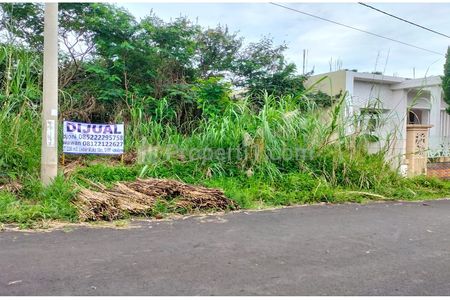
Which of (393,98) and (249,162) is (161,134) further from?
(393,98)

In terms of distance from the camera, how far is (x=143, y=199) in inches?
206

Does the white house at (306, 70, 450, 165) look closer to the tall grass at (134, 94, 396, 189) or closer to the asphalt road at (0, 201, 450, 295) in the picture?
the tall grass at (134, 94, 396, 189)

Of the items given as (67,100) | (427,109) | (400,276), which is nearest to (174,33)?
(67,100)

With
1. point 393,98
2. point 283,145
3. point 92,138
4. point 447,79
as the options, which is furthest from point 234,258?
point 393,98

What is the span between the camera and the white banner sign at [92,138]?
6.32 metres

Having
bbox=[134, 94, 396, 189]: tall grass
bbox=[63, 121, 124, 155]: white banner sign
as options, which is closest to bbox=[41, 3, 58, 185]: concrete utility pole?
bbox=[63, 121, 124, 155]: white banner sign

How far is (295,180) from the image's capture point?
6688 mm

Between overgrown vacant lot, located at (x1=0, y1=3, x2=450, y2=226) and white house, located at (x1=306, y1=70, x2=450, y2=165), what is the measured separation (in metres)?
0.51

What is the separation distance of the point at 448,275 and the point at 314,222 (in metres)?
2.01

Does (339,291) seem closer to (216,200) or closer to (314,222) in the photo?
(314,222)

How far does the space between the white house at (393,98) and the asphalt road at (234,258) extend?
3.15 metres

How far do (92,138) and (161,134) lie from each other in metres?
1.51

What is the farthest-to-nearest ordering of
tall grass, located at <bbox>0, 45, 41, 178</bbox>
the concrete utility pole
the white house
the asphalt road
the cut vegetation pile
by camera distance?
the white house, tall grass, located at <bbox>0, 45, 41, 178</bbox>, the concrete utility pole, the cut vegetation pile, the asphalt road

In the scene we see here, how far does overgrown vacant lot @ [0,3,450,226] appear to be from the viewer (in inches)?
218
